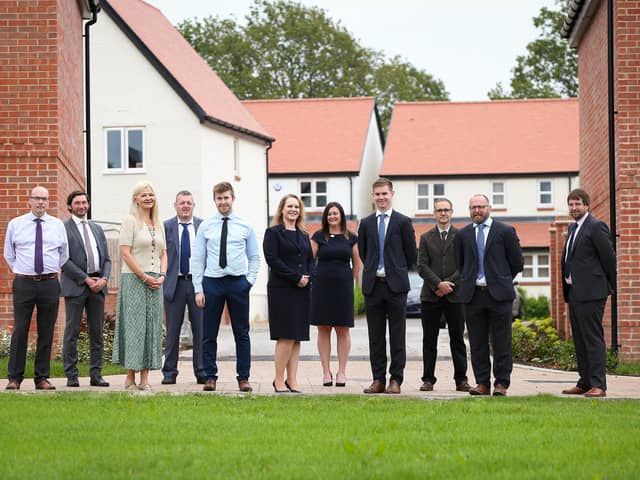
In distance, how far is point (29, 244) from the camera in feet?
41.0

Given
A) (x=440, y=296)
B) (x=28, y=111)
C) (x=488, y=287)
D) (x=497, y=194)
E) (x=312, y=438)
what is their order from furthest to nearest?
(x=497, y=194)
(x=28, y=111)
(x=440, y=296)
(x=488, y=287)
(x=312, y=438)

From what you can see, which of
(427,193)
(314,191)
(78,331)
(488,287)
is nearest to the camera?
(488,287)

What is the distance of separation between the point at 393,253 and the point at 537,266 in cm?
3833

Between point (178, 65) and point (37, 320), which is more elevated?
point (178, 65)

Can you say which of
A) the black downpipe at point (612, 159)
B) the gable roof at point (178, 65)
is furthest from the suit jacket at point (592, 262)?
the gable roof at point (178, 65)

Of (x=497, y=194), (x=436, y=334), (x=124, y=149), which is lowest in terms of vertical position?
(x=436, y=334)

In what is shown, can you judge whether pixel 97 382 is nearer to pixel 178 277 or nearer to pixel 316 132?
pixel 178 277

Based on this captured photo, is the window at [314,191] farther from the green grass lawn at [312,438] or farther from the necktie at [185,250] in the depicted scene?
the green grass lawn at [312,438]

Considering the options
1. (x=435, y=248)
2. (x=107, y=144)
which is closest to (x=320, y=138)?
(x=107, y=144)

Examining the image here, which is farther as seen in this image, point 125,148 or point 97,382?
point 125,148

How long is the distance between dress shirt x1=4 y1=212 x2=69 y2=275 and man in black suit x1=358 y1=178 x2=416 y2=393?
3259mm

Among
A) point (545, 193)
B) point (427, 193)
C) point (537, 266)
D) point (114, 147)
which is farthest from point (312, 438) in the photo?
point (545, 193)

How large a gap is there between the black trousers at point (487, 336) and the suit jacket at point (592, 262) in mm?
765

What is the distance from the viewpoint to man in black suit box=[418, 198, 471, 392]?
13.0 metres
